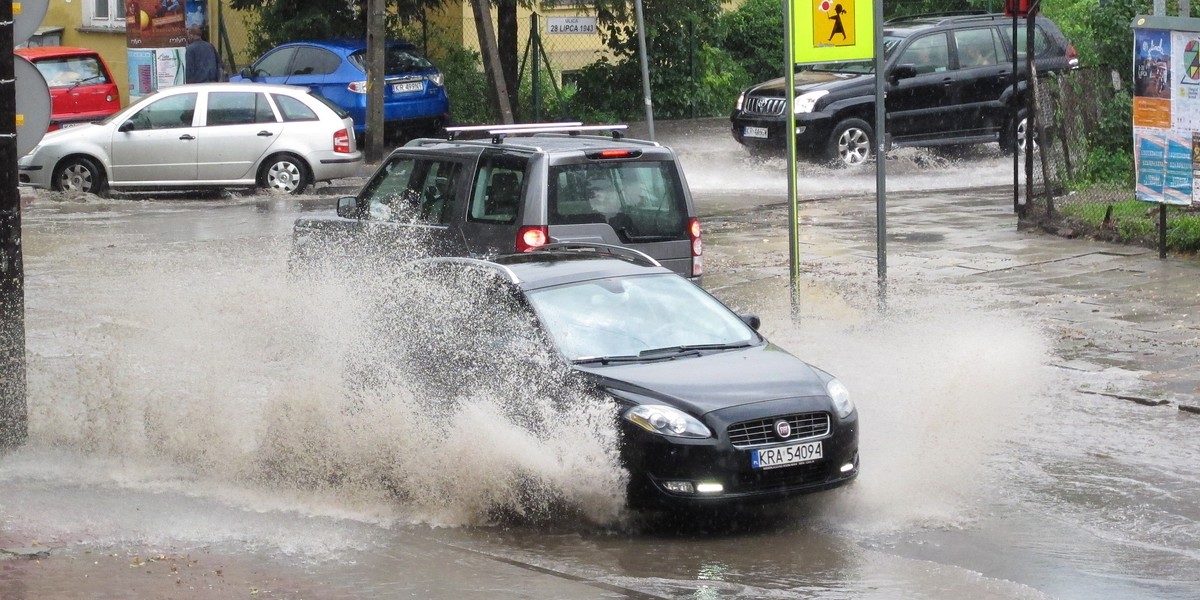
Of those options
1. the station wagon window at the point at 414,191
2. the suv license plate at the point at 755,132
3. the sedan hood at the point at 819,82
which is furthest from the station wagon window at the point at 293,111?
the station wagon window at the point at 414,191

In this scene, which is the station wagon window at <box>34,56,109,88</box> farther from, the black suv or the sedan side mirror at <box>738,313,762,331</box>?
the sedan side mirror at <box>738,313,762,331</box>

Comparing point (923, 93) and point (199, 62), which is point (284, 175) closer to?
point (199, 62)

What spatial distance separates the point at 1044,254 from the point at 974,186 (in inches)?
240

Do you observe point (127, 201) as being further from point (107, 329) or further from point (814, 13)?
point (814, 13)

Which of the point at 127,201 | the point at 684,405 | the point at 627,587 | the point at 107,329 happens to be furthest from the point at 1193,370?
the point at 127,201

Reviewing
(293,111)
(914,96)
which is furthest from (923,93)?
(293,111)

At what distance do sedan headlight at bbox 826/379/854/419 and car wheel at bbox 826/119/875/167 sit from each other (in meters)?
14.3

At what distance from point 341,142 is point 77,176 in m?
3.54

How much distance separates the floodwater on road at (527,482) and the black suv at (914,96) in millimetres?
9195

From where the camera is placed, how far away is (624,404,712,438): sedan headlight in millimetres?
7301

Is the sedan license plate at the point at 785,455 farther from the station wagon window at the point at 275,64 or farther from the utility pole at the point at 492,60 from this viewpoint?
the station wagon window at the point at 275,64

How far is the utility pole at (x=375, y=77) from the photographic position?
2367 cm

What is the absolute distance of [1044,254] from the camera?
15.4 m

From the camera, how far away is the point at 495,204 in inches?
460
